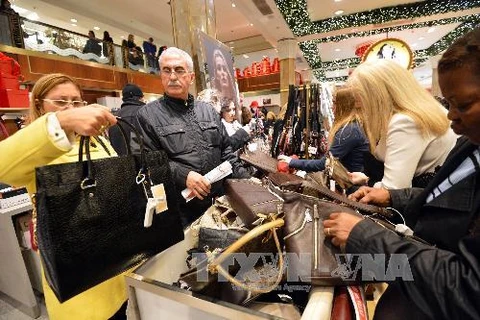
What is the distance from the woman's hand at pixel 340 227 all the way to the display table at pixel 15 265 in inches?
97.2

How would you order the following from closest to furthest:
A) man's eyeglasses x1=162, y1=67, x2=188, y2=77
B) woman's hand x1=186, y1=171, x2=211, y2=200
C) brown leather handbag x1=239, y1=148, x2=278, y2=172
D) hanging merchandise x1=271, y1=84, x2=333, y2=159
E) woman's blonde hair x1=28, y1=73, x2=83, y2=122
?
woman's blonde hair x1=28, y1=73, x2=83, y2=122 → woman's hand x1=186, y1=171, x2=211, y2=200 → brown leather handbag x1=239, y1=148, x2=278, y2=172 → man's eyeglasses x1=162, y1=67, x2=188, y2=77 → hanging merchandise x1=271, y1=84, x2=333, y2=159

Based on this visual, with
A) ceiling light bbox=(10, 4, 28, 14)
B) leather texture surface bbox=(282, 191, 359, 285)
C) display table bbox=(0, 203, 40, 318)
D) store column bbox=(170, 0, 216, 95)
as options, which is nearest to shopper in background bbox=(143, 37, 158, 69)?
ceiling light bbox=(10, 4, 28, 14)

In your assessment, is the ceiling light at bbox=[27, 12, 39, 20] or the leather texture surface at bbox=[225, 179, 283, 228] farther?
the ceiling light at bbox=[27, 12, 39, 20]

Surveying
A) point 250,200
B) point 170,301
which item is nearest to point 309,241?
point 250,200

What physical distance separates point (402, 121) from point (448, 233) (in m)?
0.70

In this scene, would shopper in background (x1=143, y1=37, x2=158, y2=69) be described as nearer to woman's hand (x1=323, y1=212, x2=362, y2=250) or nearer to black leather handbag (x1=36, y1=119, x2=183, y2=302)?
black leather handbag (x1=36, y1=119, x2=183, y2=302)

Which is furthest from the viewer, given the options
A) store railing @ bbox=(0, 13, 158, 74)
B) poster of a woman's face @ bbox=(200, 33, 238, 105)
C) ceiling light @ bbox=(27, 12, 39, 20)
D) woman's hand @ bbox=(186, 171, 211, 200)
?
ceiling light @ bbox=(27, 12, 39, 20)

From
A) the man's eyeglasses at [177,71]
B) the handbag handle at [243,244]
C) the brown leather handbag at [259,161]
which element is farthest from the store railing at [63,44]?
the handbag handle at [243,244]

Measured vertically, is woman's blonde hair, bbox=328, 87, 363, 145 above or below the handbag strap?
above

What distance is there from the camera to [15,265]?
2.16 meters

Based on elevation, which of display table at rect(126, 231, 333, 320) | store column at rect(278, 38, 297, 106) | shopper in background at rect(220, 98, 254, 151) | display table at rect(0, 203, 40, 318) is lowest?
display table at rect(0, 203, 40, 318)

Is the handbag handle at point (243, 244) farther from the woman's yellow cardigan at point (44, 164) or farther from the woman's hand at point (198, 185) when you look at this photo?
the woman's hand at point (198, 185)

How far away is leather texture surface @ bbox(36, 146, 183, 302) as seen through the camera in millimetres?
649

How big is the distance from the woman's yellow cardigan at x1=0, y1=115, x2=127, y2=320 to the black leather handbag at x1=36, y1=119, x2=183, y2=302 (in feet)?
0.34
